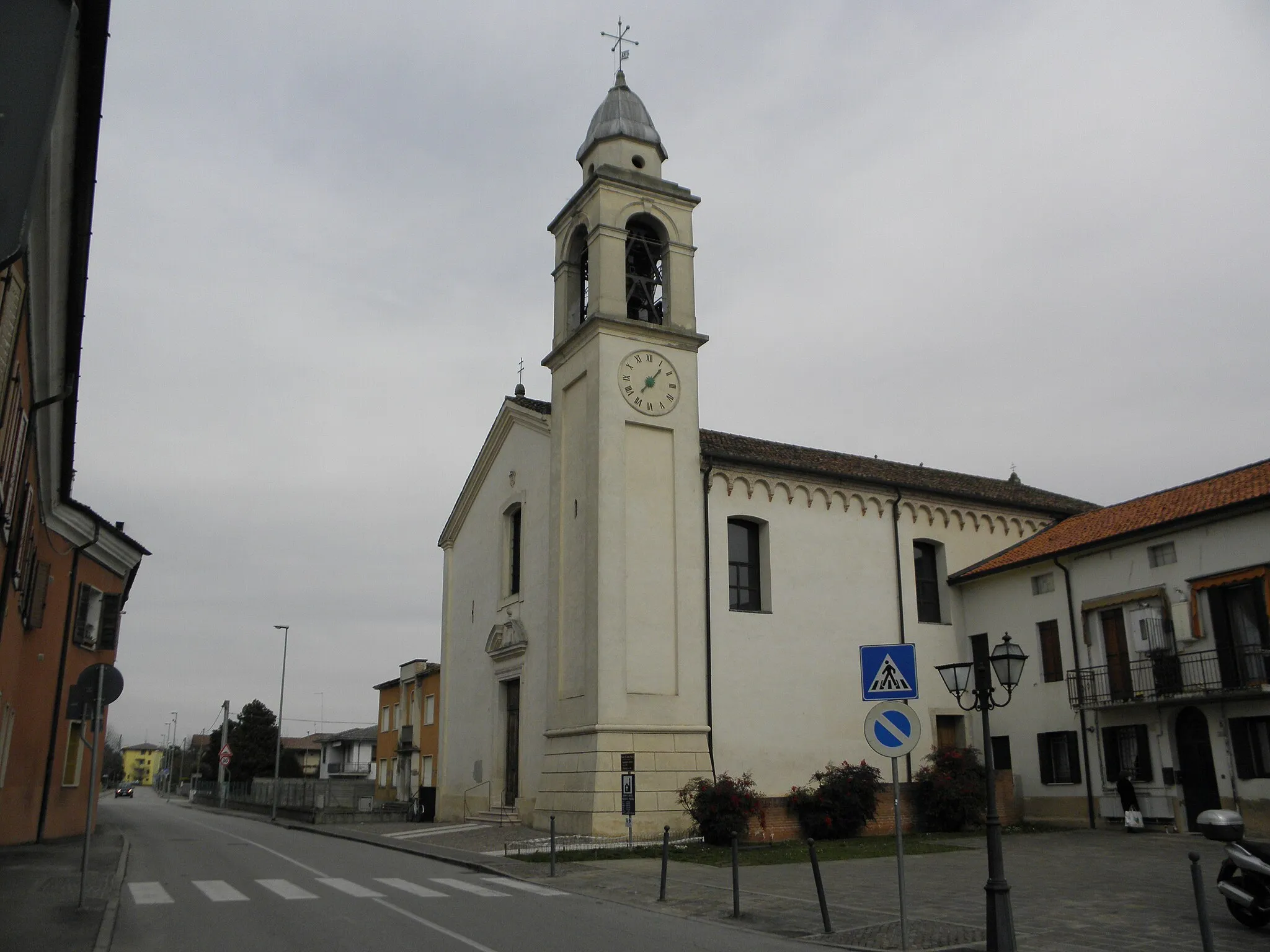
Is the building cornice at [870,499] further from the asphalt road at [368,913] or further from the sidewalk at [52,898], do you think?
the sidewalk at [52,898]

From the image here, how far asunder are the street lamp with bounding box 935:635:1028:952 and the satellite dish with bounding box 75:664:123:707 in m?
9.08

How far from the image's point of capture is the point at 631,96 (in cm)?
2598

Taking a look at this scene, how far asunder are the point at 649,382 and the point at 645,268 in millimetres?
3798

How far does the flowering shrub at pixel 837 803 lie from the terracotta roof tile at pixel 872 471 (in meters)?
7.51

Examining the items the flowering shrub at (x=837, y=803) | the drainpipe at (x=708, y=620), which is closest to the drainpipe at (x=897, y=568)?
the flowering shrub at (x=837, y=803)

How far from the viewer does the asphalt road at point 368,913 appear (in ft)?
28.9

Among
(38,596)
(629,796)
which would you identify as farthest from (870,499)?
(38,596)

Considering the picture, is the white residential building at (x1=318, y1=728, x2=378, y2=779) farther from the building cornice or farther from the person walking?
the person walking

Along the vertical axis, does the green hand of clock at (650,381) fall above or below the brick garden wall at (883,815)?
above

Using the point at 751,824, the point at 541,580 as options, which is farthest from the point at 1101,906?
the point at 541,580

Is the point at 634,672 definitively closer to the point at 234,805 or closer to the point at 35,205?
the point at 35,205

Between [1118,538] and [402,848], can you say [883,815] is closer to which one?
[1118,538]

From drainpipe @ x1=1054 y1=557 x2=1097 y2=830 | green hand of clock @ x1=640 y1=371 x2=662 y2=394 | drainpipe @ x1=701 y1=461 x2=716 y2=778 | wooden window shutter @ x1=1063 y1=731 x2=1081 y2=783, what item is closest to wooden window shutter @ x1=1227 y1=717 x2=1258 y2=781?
drainpipe @ x1=1054 y1=557 x2=1097 y2=830

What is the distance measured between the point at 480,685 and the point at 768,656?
8.98 meters
